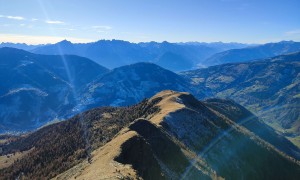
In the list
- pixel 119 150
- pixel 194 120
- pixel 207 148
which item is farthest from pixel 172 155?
pixel 194 120

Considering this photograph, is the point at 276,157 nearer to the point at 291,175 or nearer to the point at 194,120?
the point at 291,175

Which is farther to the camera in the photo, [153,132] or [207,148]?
[207,148]

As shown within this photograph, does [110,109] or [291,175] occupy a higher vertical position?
[110,109]

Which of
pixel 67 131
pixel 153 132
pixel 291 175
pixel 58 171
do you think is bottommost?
pixel 291 175

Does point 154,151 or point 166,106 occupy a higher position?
point 154,151

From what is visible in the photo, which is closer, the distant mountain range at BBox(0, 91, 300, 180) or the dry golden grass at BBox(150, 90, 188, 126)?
the distant mountain range at BBox(0, 91, 300, 180)

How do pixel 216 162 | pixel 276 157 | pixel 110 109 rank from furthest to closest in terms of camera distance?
1. pixel 110 109
2. pixel 276 157
3. pixel 216 162

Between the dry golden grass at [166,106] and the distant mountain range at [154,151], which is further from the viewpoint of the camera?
the dry golden grass at [166,106]

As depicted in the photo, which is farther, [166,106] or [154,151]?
[166,106]
